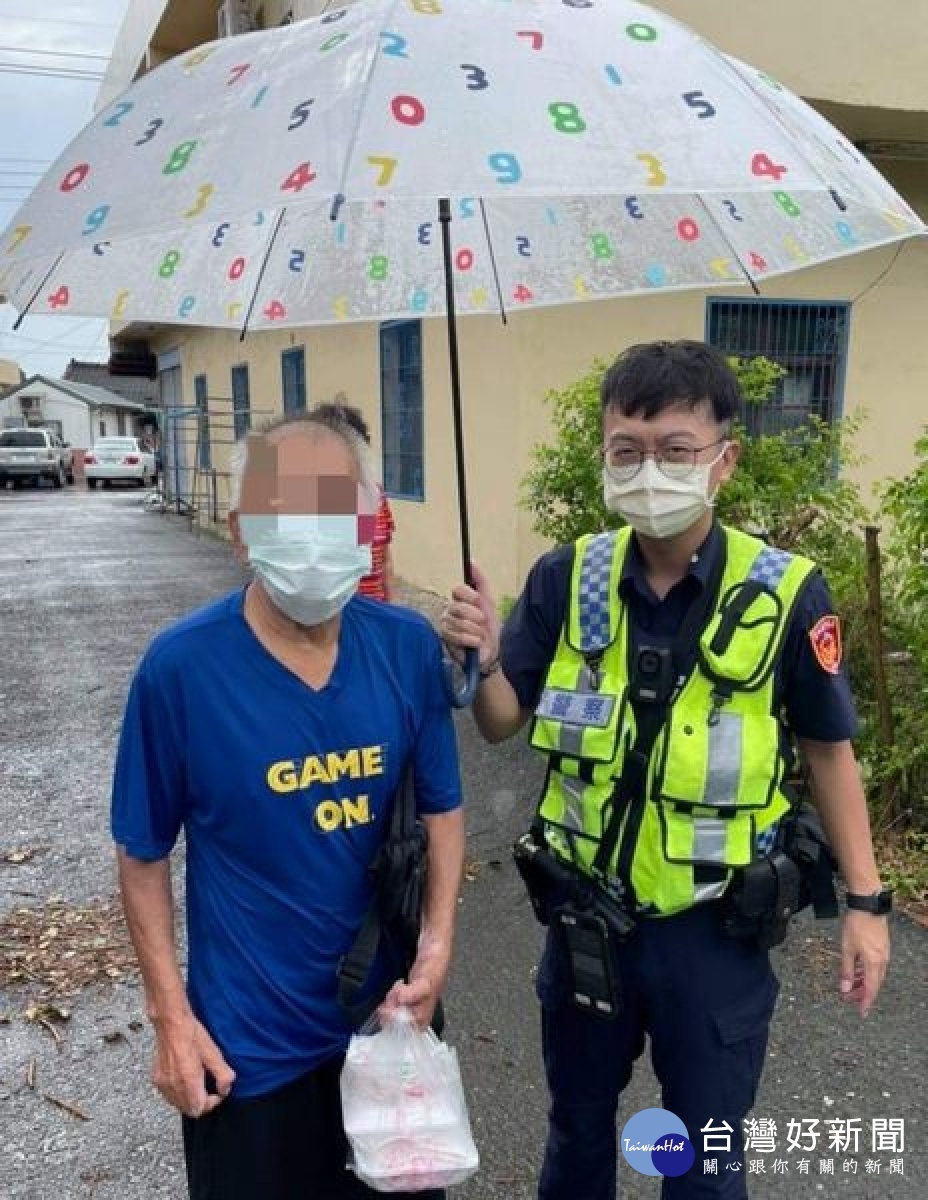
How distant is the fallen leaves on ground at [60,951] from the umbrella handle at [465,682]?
6.88ft

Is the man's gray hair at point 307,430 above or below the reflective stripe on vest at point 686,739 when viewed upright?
above

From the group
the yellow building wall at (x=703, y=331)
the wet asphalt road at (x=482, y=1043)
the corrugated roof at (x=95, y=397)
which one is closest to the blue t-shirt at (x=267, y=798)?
the wet asphalt road at (x=482, y=1043)

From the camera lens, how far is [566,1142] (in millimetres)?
1962

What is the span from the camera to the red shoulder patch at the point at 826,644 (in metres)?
1.69

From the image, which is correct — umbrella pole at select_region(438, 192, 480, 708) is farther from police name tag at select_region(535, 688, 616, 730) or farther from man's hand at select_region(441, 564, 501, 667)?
police name tag at select_region(535, 688, 616, 730)

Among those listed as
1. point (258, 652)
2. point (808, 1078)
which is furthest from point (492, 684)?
point (808, 1078)

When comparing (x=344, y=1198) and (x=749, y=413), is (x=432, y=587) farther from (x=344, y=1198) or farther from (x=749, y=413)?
(x=344, y=1198)

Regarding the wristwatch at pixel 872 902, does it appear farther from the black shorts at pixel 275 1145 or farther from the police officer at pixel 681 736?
the black shorts at pixel 275 1145

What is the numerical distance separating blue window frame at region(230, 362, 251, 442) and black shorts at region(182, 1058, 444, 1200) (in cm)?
1414

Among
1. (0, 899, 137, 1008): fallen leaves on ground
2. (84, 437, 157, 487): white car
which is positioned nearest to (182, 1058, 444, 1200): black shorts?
(0, 899, 137, 1008): fallen leaves on ground

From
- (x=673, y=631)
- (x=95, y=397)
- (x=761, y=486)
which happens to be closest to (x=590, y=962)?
(x=673, y=631)

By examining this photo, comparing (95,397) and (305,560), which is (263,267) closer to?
(305,560)

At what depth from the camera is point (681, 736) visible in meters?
1.66

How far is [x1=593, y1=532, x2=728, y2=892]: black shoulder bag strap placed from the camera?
1.70m
